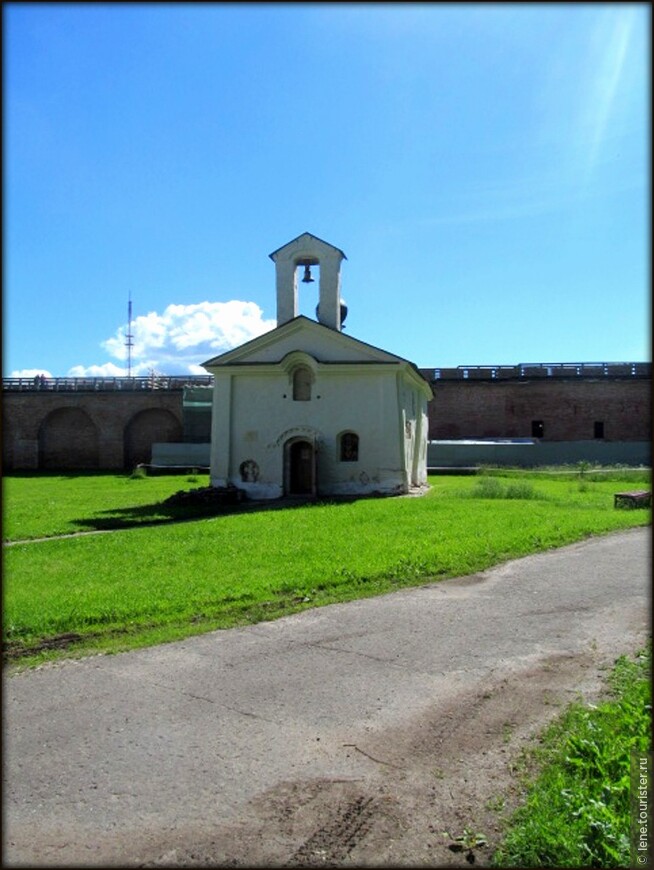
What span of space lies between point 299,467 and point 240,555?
42.1ft

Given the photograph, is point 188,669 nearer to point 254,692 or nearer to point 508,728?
point 254,692

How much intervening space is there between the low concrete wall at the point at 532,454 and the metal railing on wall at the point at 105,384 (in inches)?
701

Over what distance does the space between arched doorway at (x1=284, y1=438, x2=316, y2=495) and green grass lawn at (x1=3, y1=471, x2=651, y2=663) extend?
318cm

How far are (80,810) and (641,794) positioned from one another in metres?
3.13

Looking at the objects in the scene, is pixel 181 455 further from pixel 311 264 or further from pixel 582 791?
pixel 582 791

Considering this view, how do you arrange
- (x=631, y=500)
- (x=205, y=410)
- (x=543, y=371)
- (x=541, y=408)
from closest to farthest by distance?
(x=631, y=500), (x=541, y=408), (x=205, y=410), (x=543, y=371)

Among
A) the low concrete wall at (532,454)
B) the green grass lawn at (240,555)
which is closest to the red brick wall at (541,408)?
the low concrete wall at (532,454)

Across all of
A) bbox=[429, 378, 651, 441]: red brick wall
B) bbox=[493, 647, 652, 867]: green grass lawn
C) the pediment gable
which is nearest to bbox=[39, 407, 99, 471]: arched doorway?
bbox=[429, 378, 651, 441]: red brick wall

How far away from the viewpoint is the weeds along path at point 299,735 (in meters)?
4.11

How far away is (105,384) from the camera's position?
159 feet

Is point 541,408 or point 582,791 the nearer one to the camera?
point 582,791

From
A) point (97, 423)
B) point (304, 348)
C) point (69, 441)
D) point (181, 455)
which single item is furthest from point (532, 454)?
point (69, 441)

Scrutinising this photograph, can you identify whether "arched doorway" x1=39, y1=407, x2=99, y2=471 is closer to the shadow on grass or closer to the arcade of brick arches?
the arcade of brick arches

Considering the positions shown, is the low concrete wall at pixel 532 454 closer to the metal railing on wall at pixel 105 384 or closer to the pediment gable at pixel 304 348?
the pediment gable at pixel 304 348
